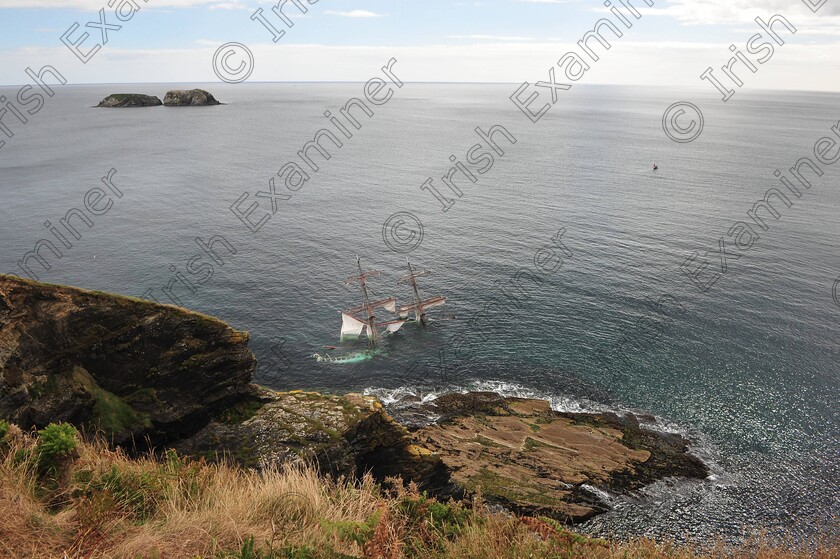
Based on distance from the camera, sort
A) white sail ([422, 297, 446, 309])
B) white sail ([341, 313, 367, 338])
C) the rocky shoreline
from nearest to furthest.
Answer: the rocky shoreline
white sail ([341, 313, 367, 338])
white sail ([422, 297, 446, 309])

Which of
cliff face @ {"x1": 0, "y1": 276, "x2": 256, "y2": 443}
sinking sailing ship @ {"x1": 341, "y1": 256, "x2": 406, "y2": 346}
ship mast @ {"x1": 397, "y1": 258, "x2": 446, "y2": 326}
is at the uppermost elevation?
ship mast @ {"x1": 397, "y1": 258, "x2": 446, "y2": 326}

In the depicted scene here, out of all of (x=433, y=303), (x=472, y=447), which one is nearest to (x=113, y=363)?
(x=472, y=447)

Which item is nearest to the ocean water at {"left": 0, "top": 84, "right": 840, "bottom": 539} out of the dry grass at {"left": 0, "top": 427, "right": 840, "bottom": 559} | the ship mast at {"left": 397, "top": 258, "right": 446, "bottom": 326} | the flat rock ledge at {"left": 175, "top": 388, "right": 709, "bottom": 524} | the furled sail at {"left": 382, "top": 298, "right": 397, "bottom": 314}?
the ship mast at {"left": 397, "top": 258, "right": 446, "bottom": 326}

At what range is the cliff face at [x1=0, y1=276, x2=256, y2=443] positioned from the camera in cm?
1767

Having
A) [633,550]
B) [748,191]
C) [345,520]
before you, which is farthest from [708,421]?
[748,191]

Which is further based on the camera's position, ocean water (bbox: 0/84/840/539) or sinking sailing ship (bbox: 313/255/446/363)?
sinking sailing ship (bbox: 313/255/446/363)

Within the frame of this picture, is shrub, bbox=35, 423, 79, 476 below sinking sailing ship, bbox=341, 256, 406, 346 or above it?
below

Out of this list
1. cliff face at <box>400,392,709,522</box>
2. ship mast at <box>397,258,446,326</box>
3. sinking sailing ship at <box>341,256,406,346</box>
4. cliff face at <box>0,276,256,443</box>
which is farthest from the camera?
ship mast at <box>397,258,446,326</box>

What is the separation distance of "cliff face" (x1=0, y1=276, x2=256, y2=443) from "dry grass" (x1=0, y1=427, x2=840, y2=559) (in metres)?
8.18

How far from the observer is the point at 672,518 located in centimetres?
3166

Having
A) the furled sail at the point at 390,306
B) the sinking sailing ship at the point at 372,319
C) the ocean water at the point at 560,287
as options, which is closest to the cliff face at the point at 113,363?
the ocean water at the point at 560,287

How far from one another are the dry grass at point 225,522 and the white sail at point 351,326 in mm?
39688

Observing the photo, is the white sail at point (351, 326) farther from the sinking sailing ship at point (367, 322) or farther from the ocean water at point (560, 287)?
the ocean water at point (560, 287)

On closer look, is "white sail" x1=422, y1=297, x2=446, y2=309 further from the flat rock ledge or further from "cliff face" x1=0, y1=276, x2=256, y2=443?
"cliff face" x1=0, y1=276, x2=256, y2=443
